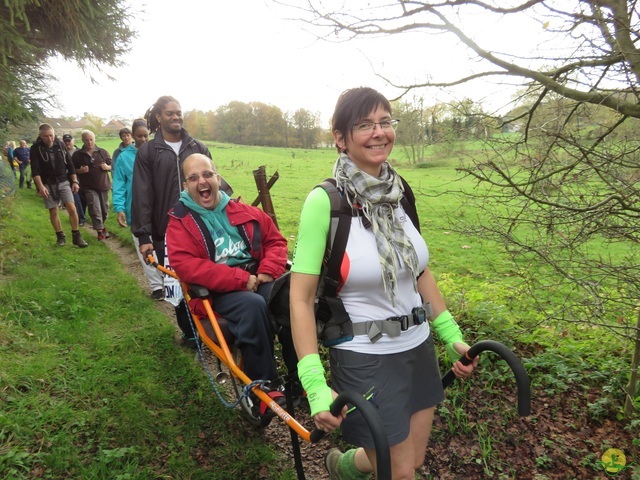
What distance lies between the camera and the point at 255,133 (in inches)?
2808

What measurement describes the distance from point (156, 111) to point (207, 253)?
84.0 inches

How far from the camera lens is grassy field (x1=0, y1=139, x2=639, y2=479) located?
9.78 ft

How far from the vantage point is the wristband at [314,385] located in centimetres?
179

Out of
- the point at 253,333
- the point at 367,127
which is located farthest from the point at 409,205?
the point at 253,333

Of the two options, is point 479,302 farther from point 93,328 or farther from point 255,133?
point 255,133

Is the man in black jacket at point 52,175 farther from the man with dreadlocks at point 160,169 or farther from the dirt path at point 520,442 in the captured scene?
the dirt path at point 520,442

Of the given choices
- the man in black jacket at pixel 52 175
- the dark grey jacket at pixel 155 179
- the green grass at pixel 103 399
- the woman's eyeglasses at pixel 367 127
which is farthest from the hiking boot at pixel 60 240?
the woman's eyeglasses at pixel 367 127

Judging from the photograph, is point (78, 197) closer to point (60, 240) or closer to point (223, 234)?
point (60, 240)

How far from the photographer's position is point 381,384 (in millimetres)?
1938

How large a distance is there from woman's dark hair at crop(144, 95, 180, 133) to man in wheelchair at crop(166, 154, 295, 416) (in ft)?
4.79

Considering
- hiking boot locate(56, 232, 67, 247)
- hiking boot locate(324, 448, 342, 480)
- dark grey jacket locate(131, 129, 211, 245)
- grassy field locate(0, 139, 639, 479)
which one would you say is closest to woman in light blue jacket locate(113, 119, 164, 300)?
grassy field locate(0, 139, 639, 479)

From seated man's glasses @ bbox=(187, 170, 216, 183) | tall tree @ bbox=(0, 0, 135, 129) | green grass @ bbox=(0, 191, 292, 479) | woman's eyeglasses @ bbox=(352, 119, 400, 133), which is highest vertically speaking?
tall tree @ bbox=(0, 0, 135, 129)

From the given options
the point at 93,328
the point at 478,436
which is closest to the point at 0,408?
the point at 93,328

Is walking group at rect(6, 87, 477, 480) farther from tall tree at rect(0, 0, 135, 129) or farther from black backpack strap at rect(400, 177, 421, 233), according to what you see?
tall tree at rect(0, 0, 135, 129)
